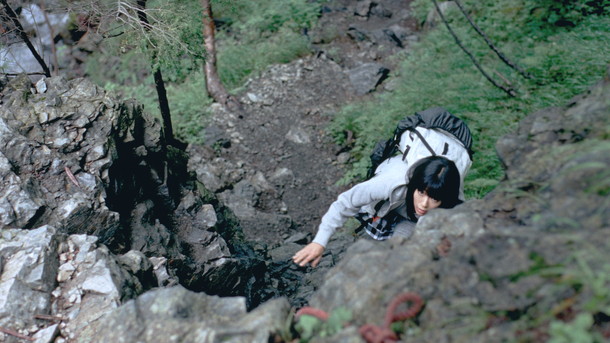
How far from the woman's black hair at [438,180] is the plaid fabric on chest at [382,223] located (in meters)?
0.58

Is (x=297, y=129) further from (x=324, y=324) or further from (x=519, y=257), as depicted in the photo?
(x=519, y=257)

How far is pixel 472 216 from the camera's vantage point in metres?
2.71

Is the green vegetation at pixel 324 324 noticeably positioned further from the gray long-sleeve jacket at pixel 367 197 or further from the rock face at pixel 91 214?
the rock face at pixel 91 214

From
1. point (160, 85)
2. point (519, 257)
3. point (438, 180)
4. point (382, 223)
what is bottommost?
point (382, 223)

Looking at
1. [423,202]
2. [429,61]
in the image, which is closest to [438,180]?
[423,202]

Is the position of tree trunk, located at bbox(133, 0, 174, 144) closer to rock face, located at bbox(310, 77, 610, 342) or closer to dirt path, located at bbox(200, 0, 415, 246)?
dirt path, located at bbox(200, 0, 415, 246)

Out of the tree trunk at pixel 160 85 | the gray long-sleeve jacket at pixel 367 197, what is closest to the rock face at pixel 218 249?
the gray long-sleeve jacket at pixel 367 197

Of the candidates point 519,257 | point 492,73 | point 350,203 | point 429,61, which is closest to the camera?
point 519,257

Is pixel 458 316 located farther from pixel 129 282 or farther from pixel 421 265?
pixel 129 282

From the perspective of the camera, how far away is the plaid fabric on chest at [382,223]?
4207 mm

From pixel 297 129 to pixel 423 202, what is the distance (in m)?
7.26

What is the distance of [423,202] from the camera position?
3625mm

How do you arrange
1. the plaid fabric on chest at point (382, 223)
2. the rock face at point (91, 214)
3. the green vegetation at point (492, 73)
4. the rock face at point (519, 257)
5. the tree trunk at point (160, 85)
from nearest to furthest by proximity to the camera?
the rock face at point (519, 257) → the rock face at point (91, 214) → the plaid fabric on chest at point (382, 223) → the tree trunk at point (160, 85) → the green vegetation at point (492, 73)

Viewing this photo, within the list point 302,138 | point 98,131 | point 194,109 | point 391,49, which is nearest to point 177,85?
point 194,109
